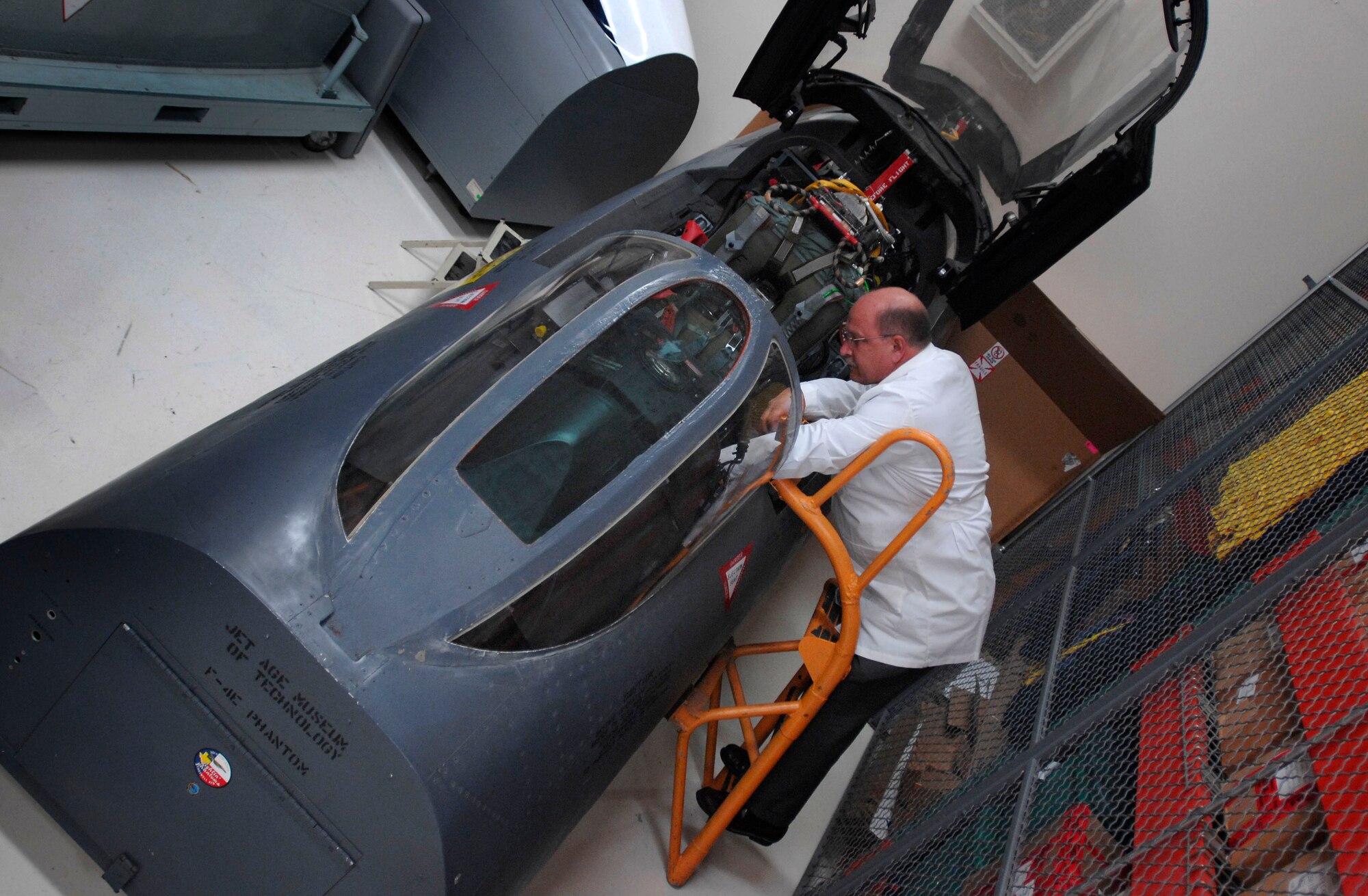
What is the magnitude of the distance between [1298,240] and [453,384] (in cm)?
449

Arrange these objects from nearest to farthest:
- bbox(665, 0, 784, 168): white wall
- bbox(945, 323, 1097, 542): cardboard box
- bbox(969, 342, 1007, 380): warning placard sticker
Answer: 1. bbox(945, 323, 1097, 542): cardboard box
2. bbox(969, 342, 1007, 380): warning placard sticker
3. bbox(665, 0, 784, 168): white wall

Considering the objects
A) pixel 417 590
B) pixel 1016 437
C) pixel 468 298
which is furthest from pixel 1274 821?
pixel 1016 437

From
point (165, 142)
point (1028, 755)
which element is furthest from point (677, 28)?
point (1028, 755)

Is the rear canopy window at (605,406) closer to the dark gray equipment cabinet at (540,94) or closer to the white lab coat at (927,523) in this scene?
the white lab coat at (927,523)

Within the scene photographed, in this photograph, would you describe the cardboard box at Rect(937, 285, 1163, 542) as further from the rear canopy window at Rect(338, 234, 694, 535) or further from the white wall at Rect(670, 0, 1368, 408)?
the rear canopy window at Rect(338, 234, 694, 535)

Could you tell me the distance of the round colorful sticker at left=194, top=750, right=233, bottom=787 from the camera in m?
1.46

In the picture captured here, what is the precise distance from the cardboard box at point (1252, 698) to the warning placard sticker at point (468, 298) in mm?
2036

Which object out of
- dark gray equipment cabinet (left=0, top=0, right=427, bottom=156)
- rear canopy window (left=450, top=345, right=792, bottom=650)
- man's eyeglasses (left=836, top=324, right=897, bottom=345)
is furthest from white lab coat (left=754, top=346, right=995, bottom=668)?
dark gray equipment cabinet (left=0, top=0, right=427, bottom=156)

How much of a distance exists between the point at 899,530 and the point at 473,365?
129 centimetres

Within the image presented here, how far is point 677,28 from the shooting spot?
3756mm

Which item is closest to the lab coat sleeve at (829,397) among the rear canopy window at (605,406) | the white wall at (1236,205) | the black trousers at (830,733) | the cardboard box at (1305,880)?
the rear canopy window at (605,406)

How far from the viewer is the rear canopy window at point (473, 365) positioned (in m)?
1.68

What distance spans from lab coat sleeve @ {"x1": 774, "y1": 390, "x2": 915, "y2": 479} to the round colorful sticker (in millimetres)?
1369

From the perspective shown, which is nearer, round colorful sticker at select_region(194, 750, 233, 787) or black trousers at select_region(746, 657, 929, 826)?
round colorful sticker at select_region(194, 750, 233, 787)
